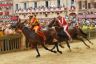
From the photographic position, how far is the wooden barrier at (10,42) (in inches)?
770

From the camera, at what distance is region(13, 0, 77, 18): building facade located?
6556 centimetres

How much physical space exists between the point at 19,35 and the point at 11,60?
4453 millimetres

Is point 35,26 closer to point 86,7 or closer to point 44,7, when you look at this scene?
point 86,7

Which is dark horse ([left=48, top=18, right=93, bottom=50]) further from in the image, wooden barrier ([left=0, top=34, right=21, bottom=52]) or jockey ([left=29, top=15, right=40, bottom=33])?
wooden barrier ([left=0, top=34, right=21, bottom=52])

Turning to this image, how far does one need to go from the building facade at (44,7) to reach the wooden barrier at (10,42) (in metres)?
44.1

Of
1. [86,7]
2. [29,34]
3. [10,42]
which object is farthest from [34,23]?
[86,7]

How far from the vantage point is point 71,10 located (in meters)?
64.4

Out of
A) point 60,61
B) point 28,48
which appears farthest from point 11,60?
point 28,48

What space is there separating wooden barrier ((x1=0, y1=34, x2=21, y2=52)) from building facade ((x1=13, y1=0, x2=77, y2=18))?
44.1 meters

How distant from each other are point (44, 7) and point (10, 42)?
4939 centimetres

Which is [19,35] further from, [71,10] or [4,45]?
[71,10]

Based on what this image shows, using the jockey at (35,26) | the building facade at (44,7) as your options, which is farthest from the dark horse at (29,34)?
the building facade at (44,7)

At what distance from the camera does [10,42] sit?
66.1ft

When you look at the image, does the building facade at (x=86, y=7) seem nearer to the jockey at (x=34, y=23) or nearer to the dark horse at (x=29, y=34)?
the jockey at (x=34, y=23)
